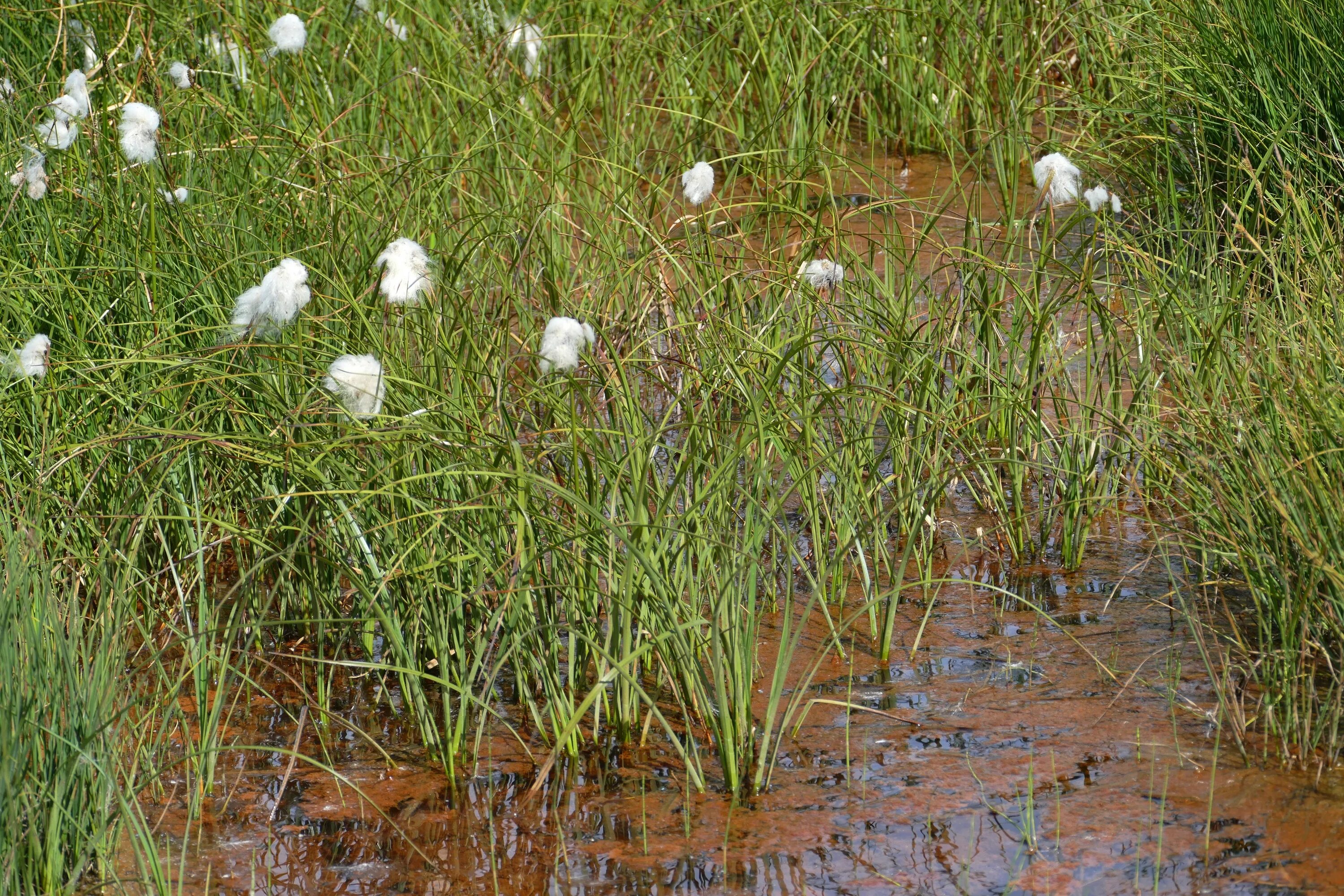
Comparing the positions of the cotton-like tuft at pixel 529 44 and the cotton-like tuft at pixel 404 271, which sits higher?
the cotton-like tuft at pixel 529 44

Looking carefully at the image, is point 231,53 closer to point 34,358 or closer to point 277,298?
point 34,358

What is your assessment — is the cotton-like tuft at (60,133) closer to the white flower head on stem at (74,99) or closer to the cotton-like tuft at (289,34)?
the white flower head on stem at (74,99)

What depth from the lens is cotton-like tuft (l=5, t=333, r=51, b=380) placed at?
3.08 metres

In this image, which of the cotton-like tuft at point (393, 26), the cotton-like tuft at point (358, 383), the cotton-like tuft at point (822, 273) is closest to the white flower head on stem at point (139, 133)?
the cotton-like tuft at point (358, 383)

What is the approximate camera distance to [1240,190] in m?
4.23

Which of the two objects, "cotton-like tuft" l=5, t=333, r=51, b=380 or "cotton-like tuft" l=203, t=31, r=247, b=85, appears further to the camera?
"cotton-like tuft" l=203, t=31, r=247, b=85

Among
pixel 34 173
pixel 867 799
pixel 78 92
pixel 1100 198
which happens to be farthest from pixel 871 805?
pixel 78 92

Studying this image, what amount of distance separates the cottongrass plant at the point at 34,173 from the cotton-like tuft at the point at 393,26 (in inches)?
67.4

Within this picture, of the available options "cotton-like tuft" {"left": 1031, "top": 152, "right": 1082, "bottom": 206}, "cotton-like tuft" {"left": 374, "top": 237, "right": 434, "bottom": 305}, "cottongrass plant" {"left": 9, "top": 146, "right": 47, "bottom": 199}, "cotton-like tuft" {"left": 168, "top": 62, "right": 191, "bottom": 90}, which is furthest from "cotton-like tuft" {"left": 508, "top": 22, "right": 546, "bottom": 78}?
"cotton-like tuft" {"left": 374, "top": 237, "right": 434, "bottom": 305}

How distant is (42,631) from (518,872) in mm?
779

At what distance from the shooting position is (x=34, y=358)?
10.2 ft

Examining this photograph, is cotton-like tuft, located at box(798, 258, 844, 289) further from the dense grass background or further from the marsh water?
the marsh water

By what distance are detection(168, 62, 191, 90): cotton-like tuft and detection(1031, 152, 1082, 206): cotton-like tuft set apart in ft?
7.30

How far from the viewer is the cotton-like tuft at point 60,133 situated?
3.65 m
